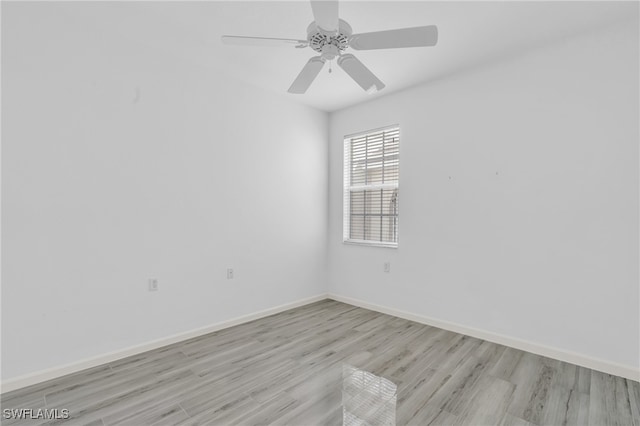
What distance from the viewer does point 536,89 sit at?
2711mm

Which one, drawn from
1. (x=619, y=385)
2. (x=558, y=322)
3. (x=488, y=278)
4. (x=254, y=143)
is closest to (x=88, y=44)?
(x=254, y=143)

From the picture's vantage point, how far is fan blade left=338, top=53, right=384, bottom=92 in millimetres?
2059

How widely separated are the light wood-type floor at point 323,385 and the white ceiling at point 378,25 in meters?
2.66

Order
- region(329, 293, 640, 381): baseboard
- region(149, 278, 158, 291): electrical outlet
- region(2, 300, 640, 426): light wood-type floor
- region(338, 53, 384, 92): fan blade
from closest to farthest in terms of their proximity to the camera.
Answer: region(2, 300, 640, 426): light wood-type floor
region(338, 53, 384, 92): fan blade
region(329, 293, 640, 381): baseboard
region(149, 278, 158, 291): electrical outlet

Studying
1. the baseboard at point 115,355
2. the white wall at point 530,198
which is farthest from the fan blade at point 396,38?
Answer: the baseboard at point 115,355

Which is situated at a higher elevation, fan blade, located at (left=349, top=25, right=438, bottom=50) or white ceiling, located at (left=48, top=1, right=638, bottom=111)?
white ceiling, located at (left=48, top=1, right=638, bottom=111)

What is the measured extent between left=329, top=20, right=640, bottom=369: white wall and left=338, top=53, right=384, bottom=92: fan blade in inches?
53.1

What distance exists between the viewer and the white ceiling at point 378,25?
85.6 inches

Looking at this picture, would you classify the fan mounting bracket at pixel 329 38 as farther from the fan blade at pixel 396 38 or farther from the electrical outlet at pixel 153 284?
the electrical outlet at pixel 153 284

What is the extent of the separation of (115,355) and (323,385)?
176 centimetres

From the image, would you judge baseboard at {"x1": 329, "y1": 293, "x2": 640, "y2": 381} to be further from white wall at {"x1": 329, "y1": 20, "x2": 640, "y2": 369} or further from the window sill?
the window sill

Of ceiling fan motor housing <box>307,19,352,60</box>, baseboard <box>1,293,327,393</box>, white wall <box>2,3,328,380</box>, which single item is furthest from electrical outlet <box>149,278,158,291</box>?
ceiling fan motor housing <box>307,19,352,60</box>

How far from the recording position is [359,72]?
2195mm

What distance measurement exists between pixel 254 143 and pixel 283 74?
82cm
